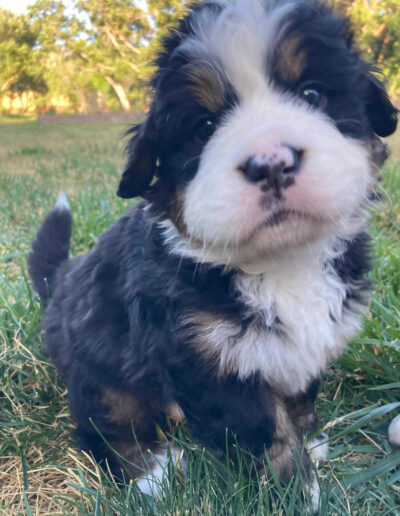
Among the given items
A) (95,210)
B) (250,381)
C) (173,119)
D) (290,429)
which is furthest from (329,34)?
(95,210)

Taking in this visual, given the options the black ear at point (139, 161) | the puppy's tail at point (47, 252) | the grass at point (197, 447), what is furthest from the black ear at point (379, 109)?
the puppy's tail at point (47, 252)

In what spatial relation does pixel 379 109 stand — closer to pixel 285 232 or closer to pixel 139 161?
pixel 285 232

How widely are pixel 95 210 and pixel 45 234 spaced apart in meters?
1.59

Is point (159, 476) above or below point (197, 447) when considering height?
below

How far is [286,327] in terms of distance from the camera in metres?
1.67

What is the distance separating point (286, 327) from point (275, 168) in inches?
23.1

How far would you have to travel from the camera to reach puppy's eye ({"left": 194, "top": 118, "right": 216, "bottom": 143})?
1591mm

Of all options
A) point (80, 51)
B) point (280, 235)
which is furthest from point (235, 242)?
point (80, 51)

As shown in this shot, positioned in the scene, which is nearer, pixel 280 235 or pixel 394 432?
pixel 280 235

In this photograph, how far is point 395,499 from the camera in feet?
5.39

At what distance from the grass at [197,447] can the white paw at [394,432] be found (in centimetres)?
3

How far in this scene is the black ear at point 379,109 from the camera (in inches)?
69.7

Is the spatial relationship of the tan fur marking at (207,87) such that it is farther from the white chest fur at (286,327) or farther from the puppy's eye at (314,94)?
the white chest fur at (286,327)

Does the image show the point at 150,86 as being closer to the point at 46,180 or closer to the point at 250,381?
the point at 250,381
